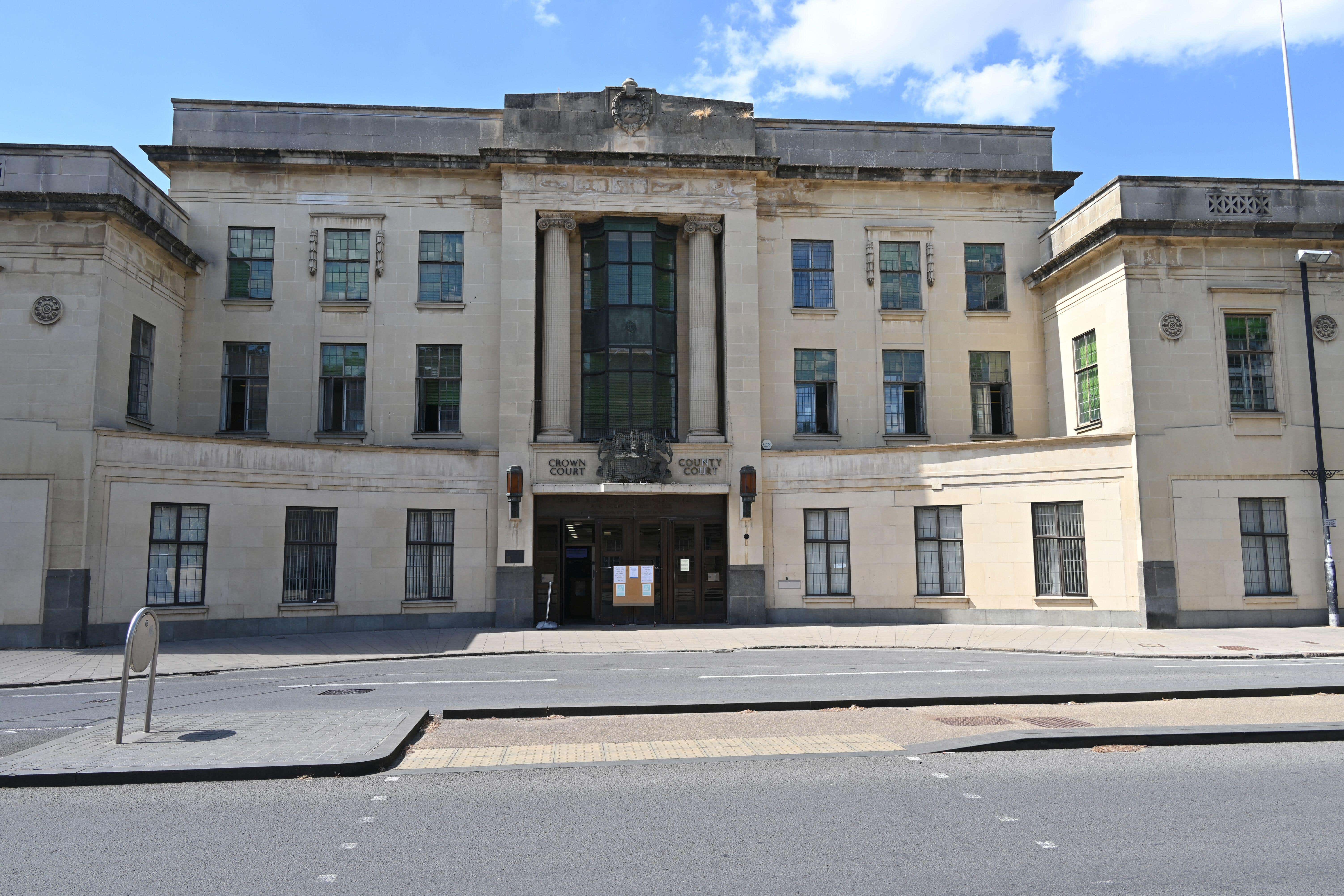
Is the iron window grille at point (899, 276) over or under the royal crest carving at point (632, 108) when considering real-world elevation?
under

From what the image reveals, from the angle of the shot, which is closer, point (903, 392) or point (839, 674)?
point (839, 674)

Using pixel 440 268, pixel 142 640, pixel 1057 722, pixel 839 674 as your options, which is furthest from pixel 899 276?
pixel 142 640

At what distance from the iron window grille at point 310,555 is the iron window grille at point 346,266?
7.26 metres

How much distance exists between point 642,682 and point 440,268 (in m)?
18.2

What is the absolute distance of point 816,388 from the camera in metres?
29.6

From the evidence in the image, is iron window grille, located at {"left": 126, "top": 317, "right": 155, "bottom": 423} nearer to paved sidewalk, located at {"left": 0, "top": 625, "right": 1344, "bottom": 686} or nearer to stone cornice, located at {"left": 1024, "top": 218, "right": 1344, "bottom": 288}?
paved sidewalk, located at {"left": 0, "top": 625, "right": 1344, "bottom": 686}

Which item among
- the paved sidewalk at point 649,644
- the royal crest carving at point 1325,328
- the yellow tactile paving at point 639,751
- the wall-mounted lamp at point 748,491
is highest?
the royal crest carving at point 1325,328

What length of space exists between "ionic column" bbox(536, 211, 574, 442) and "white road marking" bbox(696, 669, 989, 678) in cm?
1299

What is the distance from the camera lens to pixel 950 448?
2662 cm

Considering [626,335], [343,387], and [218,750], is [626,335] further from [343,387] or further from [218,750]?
[218,750]

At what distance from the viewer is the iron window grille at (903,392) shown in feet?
97.4

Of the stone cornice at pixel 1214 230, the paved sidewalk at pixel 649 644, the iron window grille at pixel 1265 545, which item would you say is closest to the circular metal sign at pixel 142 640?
the paved sidewalk at pixel 649 644

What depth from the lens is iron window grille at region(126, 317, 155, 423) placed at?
2458 centimetres

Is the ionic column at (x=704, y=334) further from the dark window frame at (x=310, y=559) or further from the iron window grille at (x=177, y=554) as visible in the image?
the iron window grille at (x=177, y=554)
